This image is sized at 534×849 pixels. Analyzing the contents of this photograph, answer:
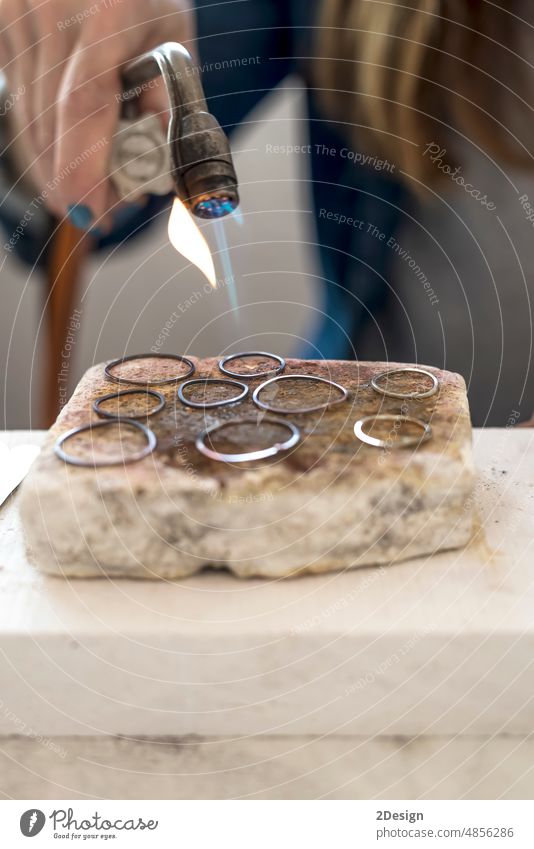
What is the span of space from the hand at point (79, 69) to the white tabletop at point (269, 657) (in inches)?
15.0

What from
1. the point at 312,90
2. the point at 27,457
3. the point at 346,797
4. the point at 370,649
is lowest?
the point at 346,797

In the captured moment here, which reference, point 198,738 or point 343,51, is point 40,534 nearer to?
point 198,738

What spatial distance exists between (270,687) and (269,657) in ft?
0.07

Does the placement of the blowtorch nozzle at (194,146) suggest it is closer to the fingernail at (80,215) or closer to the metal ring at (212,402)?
the metal ring at (212,402)

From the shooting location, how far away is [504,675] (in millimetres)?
482

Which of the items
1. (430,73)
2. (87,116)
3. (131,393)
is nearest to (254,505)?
(131,393)

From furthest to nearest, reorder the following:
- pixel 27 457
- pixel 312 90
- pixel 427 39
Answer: pixel 312 90 < pixel 427 39 < pixel 27 457

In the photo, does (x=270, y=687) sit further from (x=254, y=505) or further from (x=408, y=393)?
(x=408, y=393)

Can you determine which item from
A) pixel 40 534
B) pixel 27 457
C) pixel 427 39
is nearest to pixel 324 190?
pixel 427 39

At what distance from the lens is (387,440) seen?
513 millimetres

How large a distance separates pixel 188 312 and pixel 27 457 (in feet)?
3.71

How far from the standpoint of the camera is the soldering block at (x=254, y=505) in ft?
1.59

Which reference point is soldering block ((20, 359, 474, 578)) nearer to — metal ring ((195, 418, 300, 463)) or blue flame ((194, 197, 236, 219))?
metal ring ((195, 418, 300, 463))
